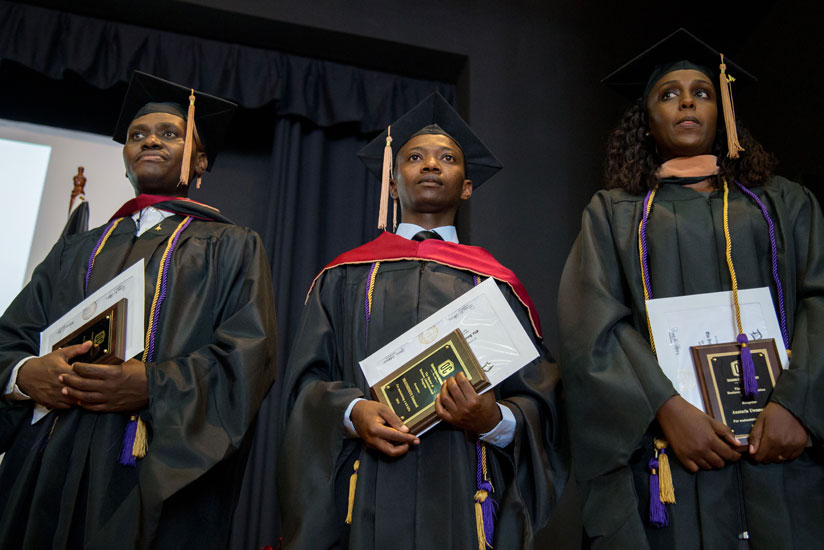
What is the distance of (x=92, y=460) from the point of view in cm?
207

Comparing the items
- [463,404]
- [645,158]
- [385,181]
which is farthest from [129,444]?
[645,158]

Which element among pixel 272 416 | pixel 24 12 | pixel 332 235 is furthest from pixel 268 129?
pixel 272 416

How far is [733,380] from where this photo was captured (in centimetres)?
187

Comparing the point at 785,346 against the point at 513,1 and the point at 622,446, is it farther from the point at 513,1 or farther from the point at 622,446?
the point at 513,1

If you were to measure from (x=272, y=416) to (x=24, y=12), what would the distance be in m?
2.31

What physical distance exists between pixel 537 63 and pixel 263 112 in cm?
149

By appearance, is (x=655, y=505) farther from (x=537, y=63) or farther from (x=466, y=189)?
(x=537, y=63)

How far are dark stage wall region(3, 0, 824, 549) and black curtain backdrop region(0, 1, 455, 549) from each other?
0.30ft

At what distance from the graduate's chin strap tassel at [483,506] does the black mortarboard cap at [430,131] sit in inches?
43.5

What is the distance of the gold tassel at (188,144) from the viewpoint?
2.62 m

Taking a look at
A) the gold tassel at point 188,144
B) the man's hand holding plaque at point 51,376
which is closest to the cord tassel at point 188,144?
the gold tassel at point 188,144

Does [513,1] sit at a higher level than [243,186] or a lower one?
higher

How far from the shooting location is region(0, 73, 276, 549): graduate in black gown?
2.03 m

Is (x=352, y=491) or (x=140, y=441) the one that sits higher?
(x=140, y=441)
